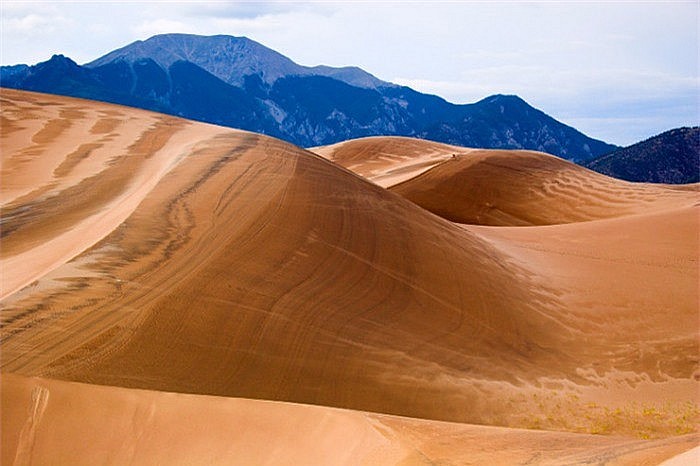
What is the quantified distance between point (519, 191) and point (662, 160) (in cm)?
5628

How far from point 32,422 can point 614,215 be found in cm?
1994

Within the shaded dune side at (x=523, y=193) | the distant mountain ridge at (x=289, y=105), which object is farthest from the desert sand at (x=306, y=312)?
the distant mountain ridge at (x=289, y=105)

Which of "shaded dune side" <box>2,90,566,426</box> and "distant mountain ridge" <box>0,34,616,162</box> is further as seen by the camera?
"distant mountain ridge" <box>0,34,616,162</box>

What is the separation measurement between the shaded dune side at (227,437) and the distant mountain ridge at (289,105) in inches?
5620

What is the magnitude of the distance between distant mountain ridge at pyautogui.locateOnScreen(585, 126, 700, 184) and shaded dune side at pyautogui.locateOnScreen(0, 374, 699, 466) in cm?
7169

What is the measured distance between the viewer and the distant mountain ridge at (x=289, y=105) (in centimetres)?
15275

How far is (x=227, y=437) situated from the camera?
3.78 metres

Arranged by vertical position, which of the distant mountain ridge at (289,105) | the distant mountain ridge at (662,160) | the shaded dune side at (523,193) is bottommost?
the shaded dune side at (523,193)

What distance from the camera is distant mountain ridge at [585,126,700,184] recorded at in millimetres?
69500

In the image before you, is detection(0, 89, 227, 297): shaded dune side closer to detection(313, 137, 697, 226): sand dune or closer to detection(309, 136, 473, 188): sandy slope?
detection(313, 137, 697, 226): sand dune

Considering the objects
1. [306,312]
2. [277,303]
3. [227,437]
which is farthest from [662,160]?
[227,437]

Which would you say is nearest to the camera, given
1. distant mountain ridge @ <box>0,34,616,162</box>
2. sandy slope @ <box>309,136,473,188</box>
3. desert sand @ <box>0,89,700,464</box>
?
desert sand @ <box>0,89,700,464</box>

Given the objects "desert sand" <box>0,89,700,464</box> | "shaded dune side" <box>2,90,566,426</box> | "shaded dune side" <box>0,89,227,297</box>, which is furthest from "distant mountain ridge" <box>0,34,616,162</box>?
"shaded dune side" <box>2,90,566,426</box>

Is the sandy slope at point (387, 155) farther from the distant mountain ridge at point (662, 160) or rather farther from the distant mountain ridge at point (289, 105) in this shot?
the distant mountain ridge at point (289, 105)
